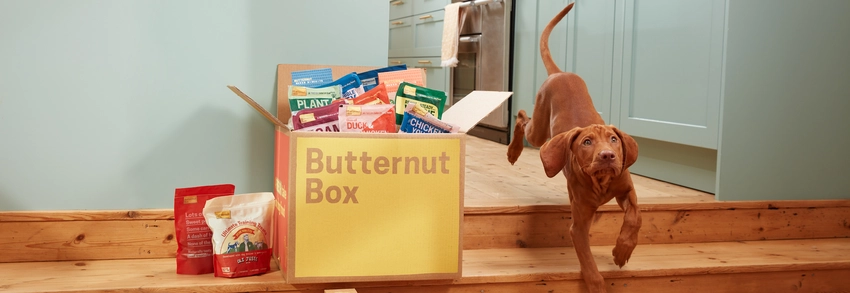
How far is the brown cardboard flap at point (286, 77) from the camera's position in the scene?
214 cm

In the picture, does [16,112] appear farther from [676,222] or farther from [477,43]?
[477,43]

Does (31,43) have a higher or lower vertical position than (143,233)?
higher

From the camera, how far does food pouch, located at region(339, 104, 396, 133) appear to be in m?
1.84

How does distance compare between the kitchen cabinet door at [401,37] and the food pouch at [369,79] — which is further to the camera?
the kitchen cabinet door at [401,37]

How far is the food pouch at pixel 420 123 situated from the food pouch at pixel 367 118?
4 cm

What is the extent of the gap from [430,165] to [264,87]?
24.2 inches

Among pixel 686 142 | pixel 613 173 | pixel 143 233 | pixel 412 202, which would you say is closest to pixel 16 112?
pixel 143 233

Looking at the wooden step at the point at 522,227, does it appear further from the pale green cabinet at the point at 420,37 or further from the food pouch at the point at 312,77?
the pale green cabinet at the point at 420,37

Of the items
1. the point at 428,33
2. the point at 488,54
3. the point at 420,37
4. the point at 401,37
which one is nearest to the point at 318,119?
the point at 488,54

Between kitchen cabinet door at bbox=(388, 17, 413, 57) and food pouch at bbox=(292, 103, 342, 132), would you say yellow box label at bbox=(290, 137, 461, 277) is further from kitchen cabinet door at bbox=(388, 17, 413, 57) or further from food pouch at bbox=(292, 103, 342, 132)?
kitchen cabinet door at bbox=(388, 17, 413, 57)

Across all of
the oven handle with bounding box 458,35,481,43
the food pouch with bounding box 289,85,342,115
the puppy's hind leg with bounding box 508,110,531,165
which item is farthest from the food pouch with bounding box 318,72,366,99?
the oven handle with bounding box 458,35,481,43

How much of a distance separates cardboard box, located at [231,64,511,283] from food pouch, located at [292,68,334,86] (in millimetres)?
251

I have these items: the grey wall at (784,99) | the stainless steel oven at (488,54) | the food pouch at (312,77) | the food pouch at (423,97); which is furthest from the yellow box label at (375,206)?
the stainless steel oven at (488,54)

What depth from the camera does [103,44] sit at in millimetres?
2006
